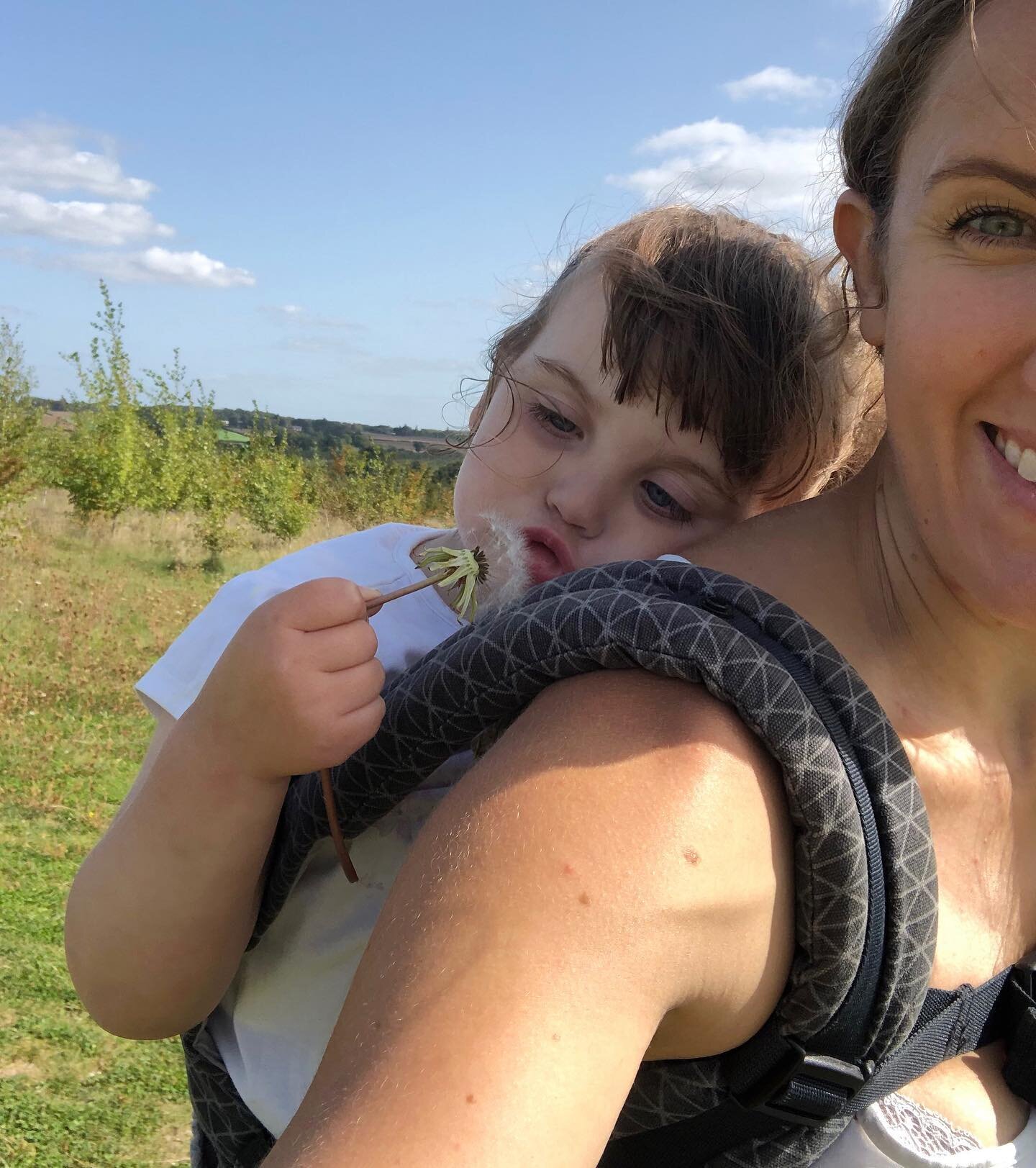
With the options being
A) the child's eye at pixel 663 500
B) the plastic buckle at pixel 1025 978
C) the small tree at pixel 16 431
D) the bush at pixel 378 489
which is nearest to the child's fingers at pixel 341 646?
the child's eye at pixel 663 500

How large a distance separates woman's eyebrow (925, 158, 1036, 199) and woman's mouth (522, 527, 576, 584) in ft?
2.84

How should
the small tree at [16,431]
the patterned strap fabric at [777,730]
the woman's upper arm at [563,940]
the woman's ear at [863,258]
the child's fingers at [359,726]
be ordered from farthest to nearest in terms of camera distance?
the small tree at [16,431] → the woman's ear at [863,258] → the child's fingers at [359,726] → the patterned strap fabric at [777,730] → the woman's upper arm at [563,940]

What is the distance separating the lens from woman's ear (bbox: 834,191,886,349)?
149 cm

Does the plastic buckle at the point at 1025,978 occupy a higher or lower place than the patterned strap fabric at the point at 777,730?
lower

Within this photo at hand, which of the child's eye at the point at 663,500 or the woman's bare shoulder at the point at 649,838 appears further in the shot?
the child's eye at the point at 663,500

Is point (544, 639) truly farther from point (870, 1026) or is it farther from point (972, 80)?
point (972, 80)

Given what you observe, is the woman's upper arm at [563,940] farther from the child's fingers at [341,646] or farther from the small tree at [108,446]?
the small tree at [108,446]

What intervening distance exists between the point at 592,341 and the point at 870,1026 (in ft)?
4.33

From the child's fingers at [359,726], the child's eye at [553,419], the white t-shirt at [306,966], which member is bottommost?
the white t-shirt at [306,966]

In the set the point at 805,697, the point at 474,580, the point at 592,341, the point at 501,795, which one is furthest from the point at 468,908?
the point at 592,341

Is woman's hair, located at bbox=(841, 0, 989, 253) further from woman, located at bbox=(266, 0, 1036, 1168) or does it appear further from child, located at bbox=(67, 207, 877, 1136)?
child, located at bbox=(67, 207, 877, 1136)

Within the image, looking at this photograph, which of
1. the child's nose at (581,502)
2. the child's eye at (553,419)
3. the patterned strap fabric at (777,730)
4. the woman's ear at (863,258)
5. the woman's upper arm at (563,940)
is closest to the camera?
the woman's upper arm at (563,940)

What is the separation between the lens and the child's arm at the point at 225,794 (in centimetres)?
138

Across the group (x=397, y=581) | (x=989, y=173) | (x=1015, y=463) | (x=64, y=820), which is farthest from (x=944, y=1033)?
(x=64, y=820)
